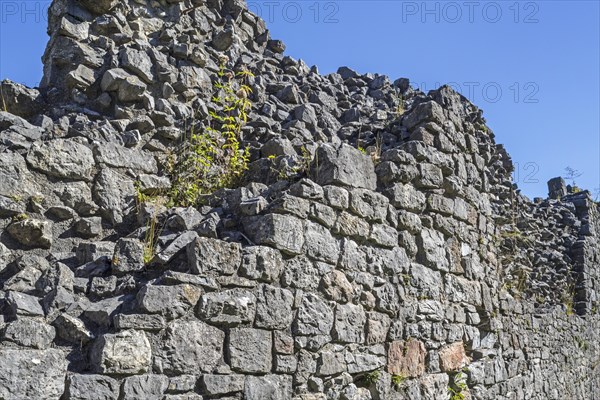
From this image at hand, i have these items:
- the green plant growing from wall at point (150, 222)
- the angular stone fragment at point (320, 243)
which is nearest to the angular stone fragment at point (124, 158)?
the green plant growing from wall at point (150, 222)

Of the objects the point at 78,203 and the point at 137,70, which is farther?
the point at 137,70

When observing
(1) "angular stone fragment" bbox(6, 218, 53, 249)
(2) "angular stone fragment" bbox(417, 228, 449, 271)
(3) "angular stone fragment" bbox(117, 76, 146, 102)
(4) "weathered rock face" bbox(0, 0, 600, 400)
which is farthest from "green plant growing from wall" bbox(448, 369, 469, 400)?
(3) "angular stone fragment" bbox(117, 76, 146, 102)

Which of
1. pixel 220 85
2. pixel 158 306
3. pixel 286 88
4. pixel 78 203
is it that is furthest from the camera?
pixel 286 88

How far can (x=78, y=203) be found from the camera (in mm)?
4223

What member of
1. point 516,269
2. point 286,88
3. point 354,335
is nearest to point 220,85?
point 286,88

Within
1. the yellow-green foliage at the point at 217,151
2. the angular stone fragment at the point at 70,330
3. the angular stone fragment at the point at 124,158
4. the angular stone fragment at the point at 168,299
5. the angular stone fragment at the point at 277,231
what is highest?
the yellow-green foliage at the point at 217,151

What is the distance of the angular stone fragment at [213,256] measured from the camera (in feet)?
11.8

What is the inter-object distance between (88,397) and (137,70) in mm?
3136

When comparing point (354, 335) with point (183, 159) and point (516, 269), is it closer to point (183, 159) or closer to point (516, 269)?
point (183, 159)

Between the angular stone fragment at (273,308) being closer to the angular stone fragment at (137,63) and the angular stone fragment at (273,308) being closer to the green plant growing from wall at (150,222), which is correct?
the green plant growing from wall at (150,222)

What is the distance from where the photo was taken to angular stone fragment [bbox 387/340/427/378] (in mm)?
4586

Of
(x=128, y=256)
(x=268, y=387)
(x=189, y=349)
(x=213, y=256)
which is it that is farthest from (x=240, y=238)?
(x=268, y=387)

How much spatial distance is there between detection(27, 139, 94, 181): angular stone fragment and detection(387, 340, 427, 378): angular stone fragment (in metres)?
2.61

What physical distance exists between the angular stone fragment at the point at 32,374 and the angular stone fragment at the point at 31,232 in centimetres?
113
